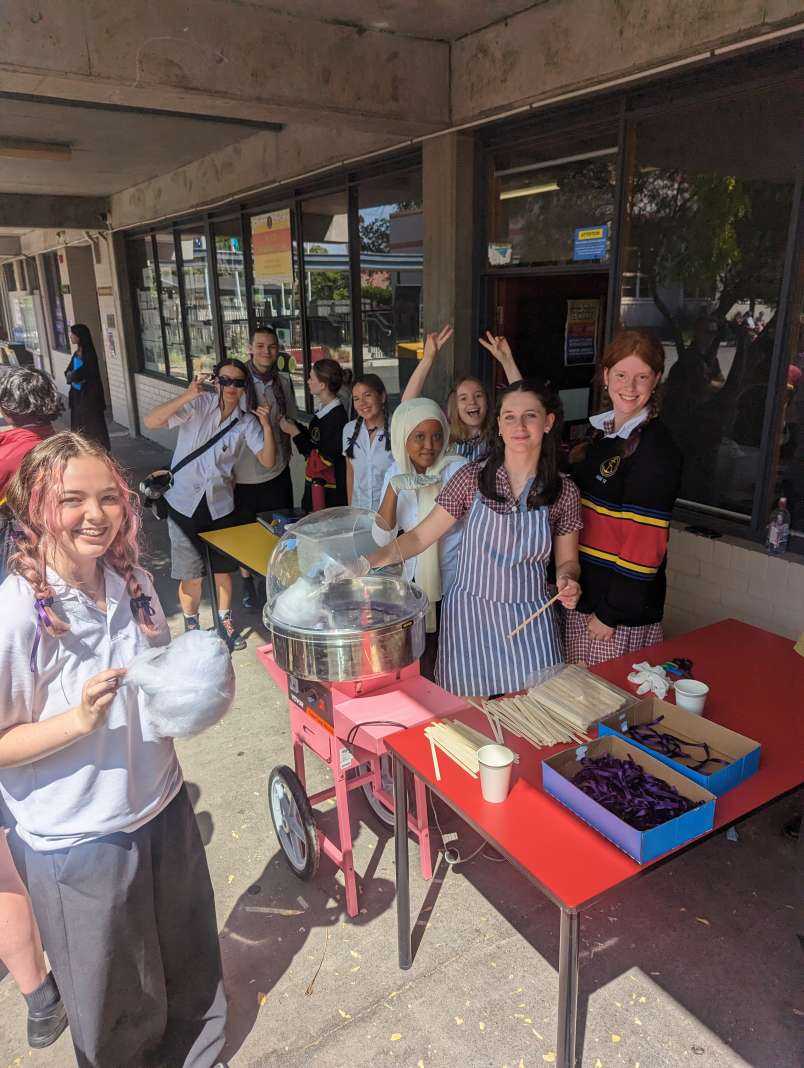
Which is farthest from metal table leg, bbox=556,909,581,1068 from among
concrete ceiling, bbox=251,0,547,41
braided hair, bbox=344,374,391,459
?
concrete ceiling, bbox=251,0,547,41

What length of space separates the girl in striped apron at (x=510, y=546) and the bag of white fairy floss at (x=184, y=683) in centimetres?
131

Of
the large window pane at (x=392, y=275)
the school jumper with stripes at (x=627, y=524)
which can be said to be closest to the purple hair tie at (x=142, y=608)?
the school jumper with stripes at (x=627, y=524)

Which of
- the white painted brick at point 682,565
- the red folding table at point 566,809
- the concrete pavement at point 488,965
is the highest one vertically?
the red folding table at point 566,809

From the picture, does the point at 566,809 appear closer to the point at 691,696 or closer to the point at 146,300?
the point at 691,696

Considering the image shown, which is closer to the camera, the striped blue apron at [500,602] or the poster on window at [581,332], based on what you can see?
the striped blue apron at [500,602]

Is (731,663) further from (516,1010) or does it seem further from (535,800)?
(516,1010)

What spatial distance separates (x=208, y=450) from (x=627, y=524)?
2.98 meters

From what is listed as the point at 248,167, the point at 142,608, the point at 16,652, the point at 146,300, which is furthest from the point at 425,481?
the point at 146,300

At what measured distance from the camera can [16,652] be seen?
5.62 ft

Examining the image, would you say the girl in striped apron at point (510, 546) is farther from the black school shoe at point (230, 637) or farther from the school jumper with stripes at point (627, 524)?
the black school shoe at point (230, 637)

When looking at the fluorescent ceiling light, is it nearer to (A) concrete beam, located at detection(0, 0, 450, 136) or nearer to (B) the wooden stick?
(A) concrete beam, located at detection(0, 0, 450, 136)

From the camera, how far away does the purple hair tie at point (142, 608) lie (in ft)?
6.59

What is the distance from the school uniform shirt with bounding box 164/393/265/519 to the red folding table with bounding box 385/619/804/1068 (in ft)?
9.70

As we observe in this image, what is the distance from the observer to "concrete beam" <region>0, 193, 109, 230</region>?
12.3 m
